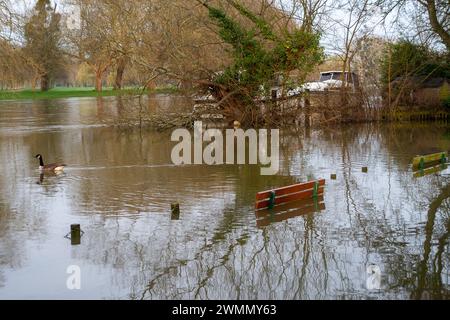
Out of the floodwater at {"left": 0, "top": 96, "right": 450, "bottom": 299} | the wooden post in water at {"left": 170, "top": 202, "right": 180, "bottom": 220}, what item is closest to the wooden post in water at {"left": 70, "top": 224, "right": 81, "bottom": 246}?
the floodwater at {"left": 0, "top": 96, "right": 450, "bottom": 299}

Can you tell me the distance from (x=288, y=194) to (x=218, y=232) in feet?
7.87

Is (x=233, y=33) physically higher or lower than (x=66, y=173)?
higher

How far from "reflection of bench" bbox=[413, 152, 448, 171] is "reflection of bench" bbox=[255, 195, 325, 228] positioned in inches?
190

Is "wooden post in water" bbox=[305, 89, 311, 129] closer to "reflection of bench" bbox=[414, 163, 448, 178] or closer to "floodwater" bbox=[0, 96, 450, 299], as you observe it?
"floodwater" bbox=[0, 96, 450, 299]

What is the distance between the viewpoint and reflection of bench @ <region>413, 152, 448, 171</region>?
15.8 metres

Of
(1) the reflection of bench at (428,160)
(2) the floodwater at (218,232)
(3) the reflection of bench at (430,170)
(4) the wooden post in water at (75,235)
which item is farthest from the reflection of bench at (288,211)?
(1) the reflection of bench at (428,160)

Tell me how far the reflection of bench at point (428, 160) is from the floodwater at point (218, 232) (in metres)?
0.48

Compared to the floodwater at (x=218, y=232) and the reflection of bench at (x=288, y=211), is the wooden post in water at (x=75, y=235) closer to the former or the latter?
the floodwater at (x=218, y=232)

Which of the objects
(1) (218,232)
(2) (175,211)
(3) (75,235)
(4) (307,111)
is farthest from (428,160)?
(4) (307,111)

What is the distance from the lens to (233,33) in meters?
24.6

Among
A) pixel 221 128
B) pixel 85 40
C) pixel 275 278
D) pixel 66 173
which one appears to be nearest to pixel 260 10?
pixel 221 128

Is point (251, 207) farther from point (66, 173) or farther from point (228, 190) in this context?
point (66, 173)

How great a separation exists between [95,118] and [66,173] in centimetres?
1805

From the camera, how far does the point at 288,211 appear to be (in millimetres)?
11125
